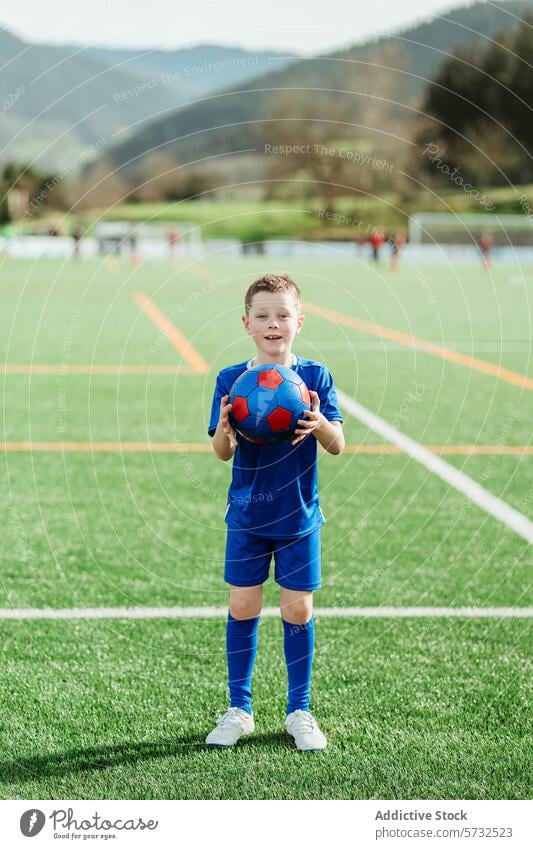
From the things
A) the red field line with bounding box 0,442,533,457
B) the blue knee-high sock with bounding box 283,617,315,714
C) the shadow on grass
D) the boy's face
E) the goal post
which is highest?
the goal post

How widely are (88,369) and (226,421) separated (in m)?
10.8

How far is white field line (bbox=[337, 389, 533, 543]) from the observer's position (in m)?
7.02

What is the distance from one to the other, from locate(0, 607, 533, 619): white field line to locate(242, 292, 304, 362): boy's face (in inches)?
74.5

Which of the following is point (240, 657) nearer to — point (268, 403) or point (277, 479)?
point (277, 479)

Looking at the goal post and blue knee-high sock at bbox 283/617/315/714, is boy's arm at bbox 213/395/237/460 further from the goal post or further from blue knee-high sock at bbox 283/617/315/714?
the goal post

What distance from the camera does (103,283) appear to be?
1240 inches

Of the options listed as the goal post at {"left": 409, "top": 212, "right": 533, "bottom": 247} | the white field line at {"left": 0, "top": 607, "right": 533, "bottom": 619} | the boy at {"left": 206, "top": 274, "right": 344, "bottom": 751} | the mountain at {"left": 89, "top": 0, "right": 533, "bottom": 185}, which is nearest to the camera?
the boy at {"left": 206, "top": 274, "right": 344, "bottom": 751}

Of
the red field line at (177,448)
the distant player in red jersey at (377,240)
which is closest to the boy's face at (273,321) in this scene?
the distant player in red jersey at (377,240)

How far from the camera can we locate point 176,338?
18.0 m

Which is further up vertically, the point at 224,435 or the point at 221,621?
the point at 224,435

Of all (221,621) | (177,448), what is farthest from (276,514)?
(177,448)

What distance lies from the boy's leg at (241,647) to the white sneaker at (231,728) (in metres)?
0.04

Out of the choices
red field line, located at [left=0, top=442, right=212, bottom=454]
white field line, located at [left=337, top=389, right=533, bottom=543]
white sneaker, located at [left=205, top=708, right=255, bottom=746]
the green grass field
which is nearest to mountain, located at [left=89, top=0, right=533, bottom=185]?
white field line, located at [left=337, top=389, right=533, bottom=543]
